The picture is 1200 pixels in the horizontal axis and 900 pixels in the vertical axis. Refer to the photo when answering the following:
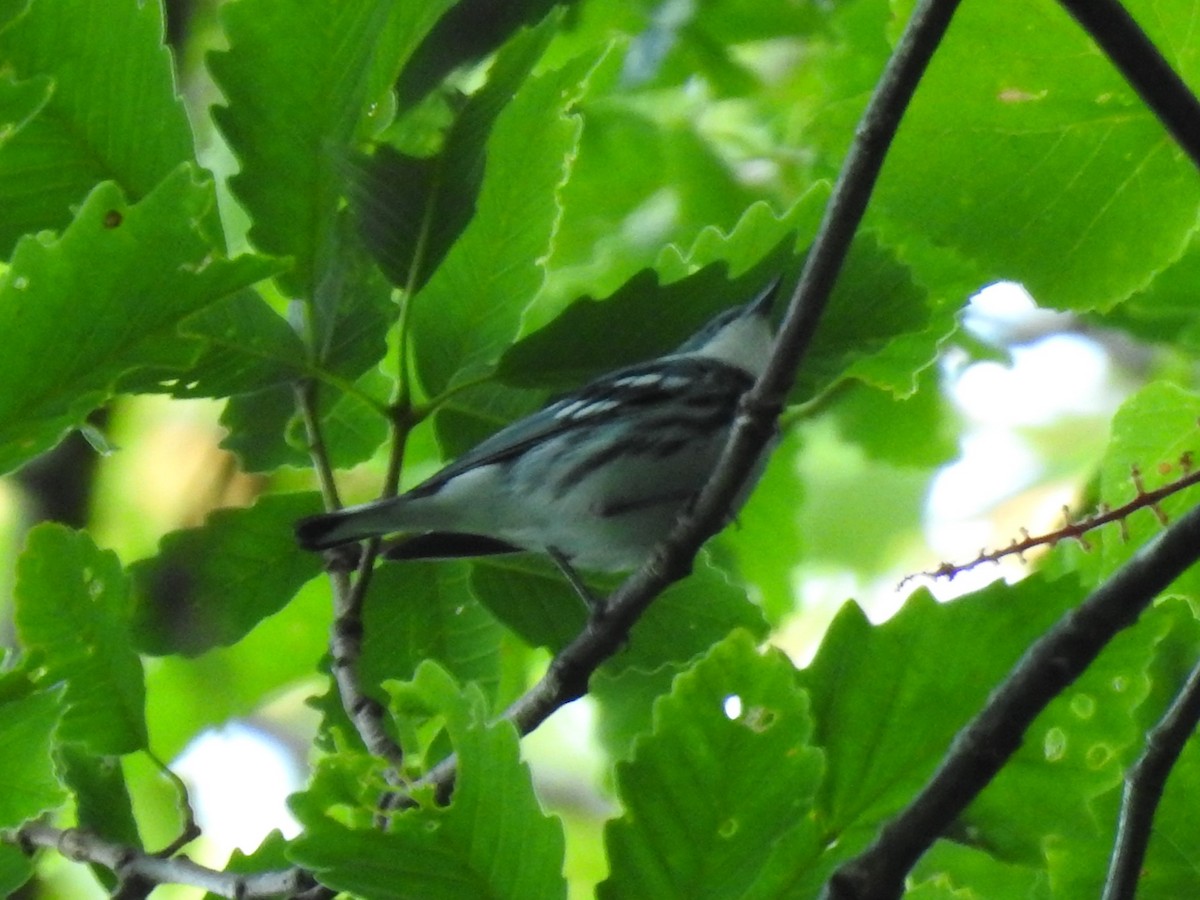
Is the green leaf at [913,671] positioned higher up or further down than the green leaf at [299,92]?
further down

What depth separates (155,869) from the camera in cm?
177

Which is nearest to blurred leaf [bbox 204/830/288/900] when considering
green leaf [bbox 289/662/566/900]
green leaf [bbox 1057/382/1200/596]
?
green leaf [bbox 289/662/566/900]

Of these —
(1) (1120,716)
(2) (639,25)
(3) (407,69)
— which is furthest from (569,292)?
(1) (1120,716)

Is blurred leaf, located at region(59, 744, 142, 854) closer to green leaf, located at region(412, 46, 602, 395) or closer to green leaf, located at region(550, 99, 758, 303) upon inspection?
green leaf, located at region(412, 46, 602, 395)

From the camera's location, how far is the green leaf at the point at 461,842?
1334mm

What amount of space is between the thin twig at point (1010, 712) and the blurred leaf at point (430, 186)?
882 millimetres

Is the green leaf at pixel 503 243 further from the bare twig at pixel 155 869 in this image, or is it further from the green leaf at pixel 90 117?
Result: the bare twig at pixel 155 869

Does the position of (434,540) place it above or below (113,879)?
above

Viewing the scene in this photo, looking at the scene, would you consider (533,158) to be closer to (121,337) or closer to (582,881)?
(121,337)

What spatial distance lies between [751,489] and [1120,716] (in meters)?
0.92

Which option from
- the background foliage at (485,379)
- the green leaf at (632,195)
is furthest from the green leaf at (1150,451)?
the green leaf at (632,195)

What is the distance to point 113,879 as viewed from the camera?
189cm

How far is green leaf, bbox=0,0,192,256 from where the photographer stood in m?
1.81

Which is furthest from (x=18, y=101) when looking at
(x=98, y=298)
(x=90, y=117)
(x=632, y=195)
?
(x=632, y=195)
